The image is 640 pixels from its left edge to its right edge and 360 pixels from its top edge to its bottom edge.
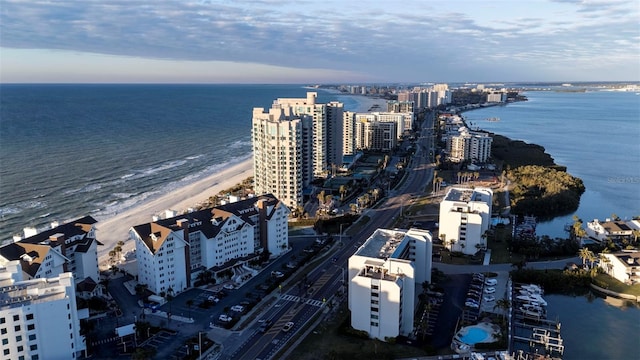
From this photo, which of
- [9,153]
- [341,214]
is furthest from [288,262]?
[9,153]

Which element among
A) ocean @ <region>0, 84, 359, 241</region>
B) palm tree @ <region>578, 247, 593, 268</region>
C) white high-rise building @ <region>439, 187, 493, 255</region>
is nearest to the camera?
palm tree @ <region>578, 247, 593, 268</region>

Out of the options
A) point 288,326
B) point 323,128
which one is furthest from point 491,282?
point 323,128

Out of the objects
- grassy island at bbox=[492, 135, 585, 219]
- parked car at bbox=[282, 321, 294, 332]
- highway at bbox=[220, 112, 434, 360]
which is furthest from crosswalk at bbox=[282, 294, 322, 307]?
grassy island at bbox=[492, 135, 585, 219]

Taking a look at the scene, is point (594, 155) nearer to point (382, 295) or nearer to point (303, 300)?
point (303, 300)

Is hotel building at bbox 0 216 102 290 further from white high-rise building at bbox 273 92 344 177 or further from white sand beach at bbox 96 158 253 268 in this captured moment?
white high-rise building at bbox 273 92 344 177

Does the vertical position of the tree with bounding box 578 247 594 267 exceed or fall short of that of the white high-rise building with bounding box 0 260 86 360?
it falls short

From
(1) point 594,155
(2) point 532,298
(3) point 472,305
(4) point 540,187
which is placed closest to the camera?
(3) point 472,305

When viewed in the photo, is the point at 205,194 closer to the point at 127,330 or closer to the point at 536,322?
the point at 127,330
